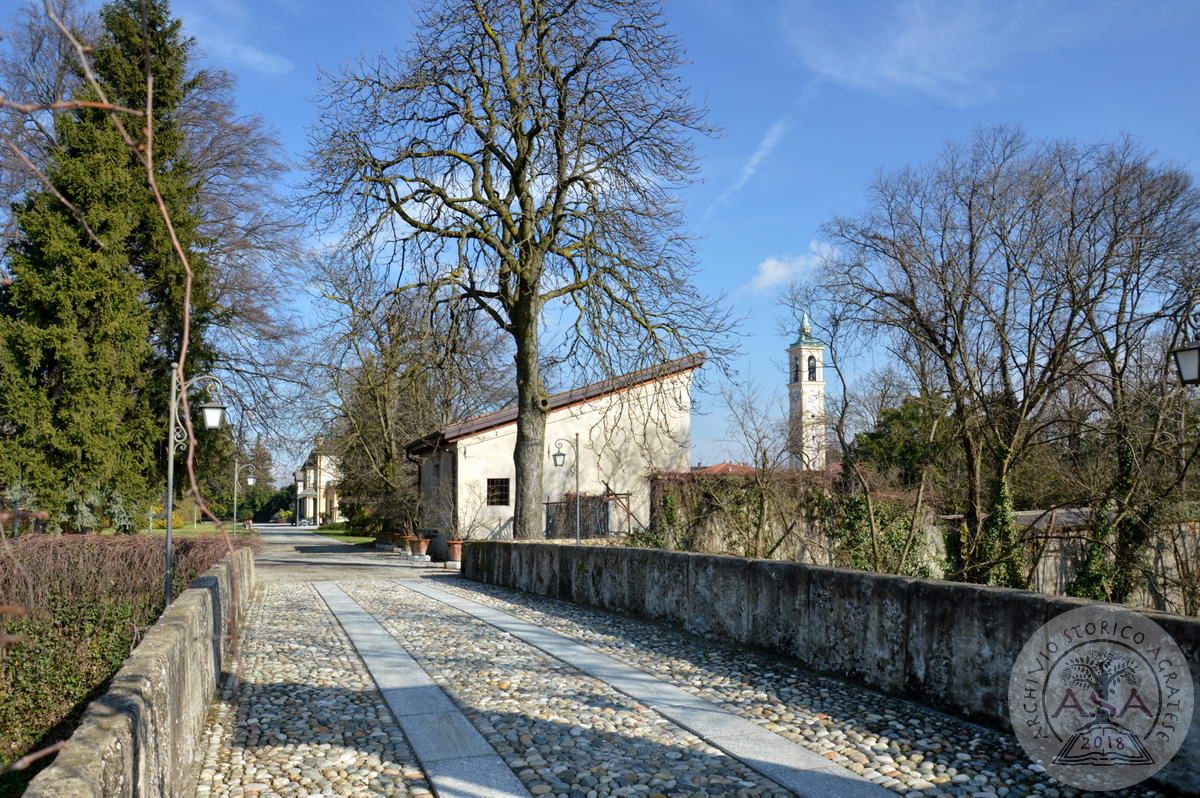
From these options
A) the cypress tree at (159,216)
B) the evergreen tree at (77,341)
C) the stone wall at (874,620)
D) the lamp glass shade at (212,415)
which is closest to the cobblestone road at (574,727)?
the stone wall at (874,620)

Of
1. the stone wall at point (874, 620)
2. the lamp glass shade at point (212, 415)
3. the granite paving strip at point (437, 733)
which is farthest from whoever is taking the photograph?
the lamp glass shade at point (212, 415)

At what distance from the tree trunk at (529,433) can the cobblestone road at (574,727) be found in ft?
27.1

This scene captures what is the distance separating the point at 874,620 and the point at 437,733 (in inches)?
131

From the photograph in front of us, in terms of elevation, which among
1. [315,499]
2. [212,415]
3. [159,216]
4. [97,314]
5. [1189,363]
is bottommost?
[315,499]

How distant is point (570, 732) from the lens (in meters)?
5.49

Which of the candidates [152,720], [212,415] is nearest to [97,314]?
[212,415]

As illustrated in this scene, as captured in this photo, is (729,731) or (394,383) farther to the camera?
(394,383)

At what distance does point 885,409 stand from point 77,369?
84.9 ft

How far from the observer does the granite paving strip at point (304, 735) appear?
4621 mm

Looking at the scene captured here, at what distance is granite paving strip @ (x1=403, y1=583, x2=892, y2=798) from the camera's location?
14.6 feet

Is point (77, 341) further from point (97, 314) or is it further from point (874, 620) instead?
point (874, 620)

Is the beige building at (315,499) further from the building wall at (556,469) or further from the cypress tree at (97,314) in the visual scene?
the cypress tree at (97,314)

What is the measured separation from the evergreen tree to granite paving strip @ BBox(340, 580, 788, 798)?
14110 millimetres

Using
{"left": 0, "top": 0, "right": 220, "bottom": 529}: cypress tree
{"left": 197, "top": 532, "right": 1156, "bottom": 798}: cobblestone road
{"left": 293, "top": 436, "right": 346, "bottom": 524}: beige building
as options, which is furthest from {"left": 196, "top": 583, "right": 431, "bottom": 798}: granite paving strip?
{"left": 293, "top": 436, "right": 346, "bottom": 524}: beige building
